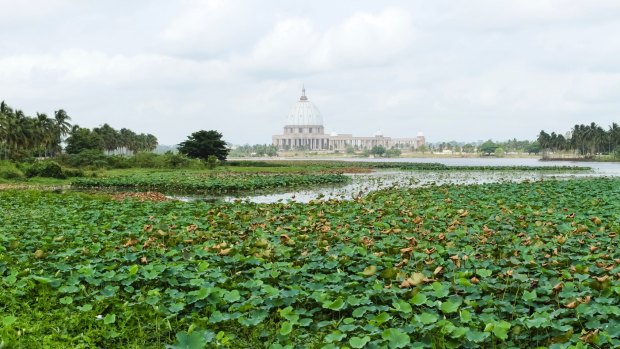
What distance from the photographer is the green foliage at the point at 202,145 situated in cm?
5031

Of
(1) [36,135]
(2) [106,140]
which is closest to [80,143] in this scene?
(1) [36,135]

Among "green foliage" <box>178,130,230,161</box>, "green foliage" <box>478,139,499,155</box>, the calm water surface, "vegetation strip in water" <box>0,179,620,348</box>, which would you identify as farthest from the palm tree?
"green foliage" <box>478,139,499,155</box>

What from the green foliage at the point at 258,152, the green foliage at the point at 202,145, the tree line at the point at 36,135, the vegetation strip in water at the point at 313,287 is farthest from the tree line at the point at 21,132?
the green foliage at the point at 258,152

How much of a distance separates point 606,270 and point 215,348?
4362 millimetres

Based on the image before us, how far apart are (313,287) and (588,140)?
9937 centimetres

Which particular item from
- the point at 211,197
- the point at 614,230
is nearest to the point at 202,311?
the point at 614,230

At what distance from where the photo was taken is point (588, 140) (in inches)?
3647

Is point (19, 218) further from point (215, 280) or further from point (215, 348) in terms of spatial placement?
point (215, 348)

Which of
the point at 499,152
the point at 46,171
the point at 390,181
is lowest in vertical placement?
the point at 390,181

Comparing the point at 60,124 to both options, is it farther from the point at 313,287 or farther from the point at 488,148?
the point at 488,148

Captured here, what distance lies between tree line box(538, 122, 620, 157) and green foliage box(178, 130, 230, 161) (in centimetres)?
6650

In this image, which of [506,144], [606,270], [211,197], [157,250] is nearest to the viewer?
[606,270]

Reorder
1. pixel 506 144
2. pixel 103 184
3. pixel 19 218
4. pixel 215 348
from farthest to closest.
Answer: pixel 506 144 → pixel 103 184 → pixel 19 218 → pixel 215 348

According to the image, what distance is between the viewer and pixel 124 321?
209 inches
